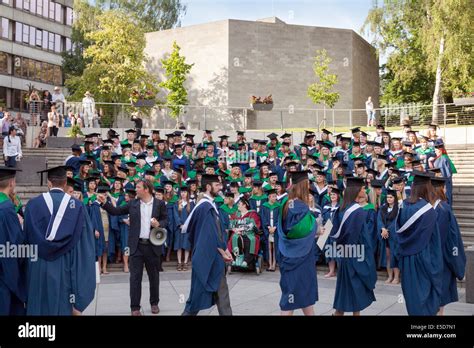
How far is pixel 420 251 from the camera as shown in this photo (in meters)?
6.50

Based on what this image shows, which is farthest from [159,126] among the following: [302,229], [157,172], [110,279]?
[302,229]

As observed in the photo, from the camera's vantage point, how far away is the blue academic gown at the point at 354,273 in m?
7.12

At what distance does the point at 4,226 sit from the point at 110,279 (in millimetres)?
5320

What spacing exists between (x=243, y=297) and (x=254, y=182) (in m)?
3.76

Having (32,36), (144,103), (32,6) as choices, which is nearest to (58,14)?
(32,6)

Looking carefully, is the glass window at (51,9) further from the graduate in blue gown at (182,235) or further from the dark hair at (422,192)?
the dark hair at (422,192)

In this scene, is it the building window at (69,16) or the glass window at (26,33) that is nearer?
the glass window at (26,33)

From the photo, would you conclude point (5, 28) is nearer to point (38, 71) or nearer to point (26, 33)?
point (26, 33)

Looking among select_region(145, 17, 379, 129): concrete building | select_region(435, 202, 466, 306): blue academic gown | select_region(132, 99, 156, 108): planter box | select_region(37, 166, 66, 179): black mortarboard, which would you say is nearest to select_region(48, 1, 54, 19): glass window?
select_region(145, 17, 379, 129): concrete building

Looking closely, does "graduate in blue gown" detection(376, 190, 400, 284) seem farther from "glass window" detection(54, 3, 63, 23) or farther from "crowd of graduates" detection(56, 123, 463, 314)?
"glass window" detection(54, 3, 63, 23)

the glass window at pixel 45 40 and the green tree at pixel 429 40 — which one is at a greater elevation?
the glass window at pixel 45 40

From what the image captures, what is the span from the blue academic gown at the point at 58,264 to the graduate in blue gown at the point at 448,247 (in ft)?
14.6

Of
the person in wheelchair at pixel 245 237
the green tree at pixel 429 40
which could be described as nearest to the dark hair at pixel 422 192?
the person in wheelchair at pixel 245 237

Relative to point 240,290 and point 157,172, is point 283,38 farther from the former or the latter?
point 240,290
